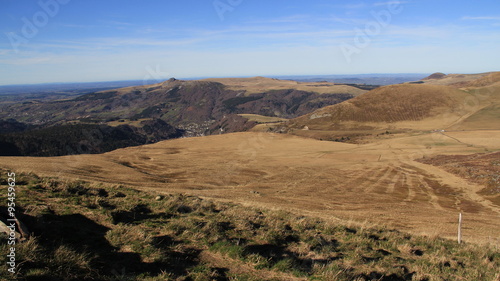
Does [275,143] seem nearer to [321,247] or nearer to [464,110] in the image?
[321,247]

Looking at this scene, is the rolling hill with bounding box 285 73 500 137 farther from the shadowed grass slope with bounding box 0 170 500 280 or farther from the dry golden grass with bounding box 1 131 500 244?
the shadowed grass slope with bounding box 0 170 500 280

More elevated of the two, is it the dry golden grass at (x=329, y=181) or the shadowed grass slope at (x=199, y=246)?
the shadowed grass slope at (x=199, y=246)

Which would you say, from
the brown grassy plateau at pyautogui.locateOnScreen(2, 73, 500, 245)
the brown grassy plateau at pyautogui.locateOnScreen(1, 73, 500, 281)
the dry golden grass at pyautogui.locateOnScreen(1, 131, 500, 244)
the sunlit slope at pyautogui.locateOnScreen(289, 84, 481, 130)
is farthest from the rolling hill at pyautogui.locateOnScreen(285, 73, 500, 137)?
the dry golden grass at pyautogui.locateOnScreen(1, 131, 500, 244)

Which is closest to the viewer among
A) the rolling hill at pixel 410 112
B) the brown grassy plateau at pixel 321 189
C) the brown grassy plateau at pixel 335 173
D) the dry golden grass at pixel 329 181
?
the brown grassy plateau at pixel 321 189

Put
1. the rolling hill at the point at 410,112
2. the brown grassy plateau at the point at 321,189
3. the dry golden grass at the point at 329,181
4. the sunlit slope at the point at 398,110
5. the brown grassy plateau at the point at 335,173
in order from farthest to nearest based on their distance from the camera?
the sunlit slope at the point at 398,110 < the rolling hill at the point at 410,112 < the brown grassy plateau at the point at 335,173 < the dry golden grass at the point at 329,181 < the brown grassy plateau at the point at 321,189

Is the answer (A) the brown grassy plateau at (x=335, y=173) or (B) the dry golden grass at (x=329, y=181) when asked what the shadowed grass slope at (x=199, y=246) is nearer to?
(B) the dry golden grass at (x=329, y=181)

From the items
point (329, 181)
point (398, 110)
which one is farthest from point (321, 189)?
point (398, 110)

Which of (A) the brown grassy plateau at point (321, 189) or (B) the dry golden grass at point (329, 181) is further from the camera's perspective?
(B) the dry golden grass at point (329, 181)

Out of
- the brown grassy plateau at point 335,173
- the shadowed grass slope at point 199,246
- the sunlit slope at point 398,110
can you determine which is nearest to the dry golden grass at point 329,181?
the brown grassy plateau at point 335,173

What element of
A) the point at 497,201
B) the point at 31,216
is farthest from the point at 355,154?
the point at 31,216

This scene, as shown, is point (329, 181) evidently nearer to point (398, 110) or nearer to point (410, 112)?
point (410, 112)

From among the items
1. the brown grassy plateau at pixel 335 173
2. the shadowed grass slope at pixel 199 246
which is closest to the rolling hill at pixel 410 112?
the brown grassy plateau at pixel 335 173

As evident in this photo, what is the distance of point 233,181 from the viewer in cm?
2609

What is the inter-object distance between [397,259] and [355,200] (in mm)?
13400
